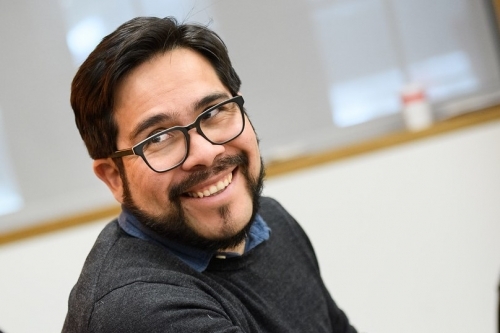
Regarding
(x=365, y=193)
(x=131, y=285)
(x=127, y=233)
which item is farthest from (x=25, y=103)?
(x=131, y=285)

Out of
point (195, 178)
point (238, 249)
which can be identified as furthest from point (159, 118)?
point (238, 249)

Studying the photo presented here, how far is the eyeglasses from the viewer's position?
115 centimetres

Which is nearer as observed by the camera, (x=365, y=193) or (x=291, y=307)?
(x=291, y=307)

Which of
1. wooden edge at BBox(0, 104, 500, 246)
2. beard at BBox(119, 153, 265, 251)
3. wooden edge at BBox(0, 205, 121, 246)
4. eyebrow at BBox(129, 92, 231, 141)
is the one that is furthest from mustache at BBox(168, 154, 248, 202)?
wooden edge at BBox(0, 205, 121, 246)

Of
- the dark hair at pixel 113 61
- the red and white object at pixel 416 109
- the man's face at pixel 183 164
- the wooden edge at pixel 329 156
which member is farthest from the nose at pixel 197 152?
the red and white object at pixel 416 109

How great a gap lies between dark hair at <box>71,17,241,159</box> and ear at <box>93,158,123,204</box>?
0.05 ft

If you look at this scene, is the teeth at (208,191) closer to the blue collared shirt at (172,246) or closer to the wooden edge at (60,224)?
the blue collared shirt at (172,246)

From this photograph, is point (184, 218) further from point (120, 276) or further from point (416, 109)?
point (416, 109)

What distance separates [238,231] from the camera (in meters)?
1.23

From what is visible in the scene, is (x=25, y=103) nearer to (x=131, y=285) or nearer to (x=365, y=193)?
(x=365, y=193)

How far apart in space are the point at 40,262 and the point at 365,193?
1.29 meters

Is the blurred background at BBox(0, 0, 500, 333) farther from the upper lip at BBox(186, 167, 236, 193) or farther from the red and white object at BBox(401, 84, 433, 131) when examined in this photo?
the upper lip at BBox(186, 167, 236, 193)

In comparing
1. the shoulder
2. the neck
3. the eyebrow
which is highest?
the eyebrow

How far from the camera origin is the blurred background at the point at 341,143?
257 cm
